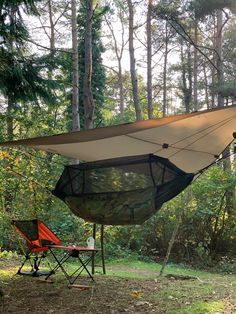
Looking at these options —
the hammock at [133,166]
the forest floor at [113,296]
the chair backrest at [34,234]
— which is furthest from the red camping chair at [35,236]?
the hammock at [133,166]

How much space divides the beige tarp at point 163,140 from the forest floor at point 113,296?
48.1 inches

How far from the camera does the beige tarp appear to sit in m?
3.02

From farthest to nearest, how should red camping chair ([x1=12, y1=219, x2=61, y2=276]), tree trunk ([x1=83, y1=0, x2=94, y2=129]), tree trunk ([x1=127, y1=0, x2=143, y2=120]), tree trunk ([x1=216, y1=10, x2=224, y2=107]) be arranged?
tree trunk ([x1=127, y1=0, x2=143, y2=120]) < tree trunk ([x1=216, y1=10, x2=224, y2=107]) < tree trunk ([x1=83, y1=0, x2=94, y2=129]) < red camping chair ([x1=12, y1=219, x2=61, y2=276])

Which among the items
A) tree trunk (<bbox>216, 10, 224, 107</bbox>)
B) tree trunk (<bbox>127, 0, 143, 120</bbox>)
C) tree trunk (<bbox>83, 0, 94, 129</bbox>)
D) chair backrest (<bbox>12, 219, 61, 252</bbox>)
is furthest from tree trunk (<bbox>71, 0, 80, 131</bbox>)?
chair backrest (<bbox>12, 219, 61, 252</bbox>)

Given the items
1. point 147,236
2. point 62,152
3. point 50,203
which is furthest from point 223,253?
point 62,152

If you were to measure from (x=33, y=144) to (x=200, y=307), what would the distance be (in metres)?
1.85

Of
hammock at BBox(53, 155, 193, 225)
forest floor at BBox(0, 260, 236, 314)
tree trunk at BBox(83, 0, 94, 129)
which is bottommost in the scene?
forest floor at BBox(0, 260, 236, 314)

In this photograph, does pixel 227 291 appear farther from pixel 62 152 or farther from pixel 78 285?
pixel 62 152

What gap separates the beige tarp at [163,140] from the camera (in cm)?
302

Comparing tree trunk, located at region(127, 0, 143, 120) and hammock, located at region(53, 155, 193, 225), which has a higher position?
tree trunk, located at region(127, 0, 143, 120)

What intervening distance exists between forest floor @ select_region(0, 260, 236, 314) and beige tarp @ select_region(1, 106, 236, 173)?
122 centimetres

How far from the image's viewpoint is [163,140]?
11.6ft

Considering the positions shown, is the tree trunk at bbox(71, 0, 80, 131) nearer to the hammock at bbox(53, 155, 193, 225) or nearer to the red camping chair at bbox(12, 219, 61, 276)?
the red camping chair at bbox(12, 219, 61, 276)

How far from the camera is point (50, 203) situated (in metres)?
7.55
